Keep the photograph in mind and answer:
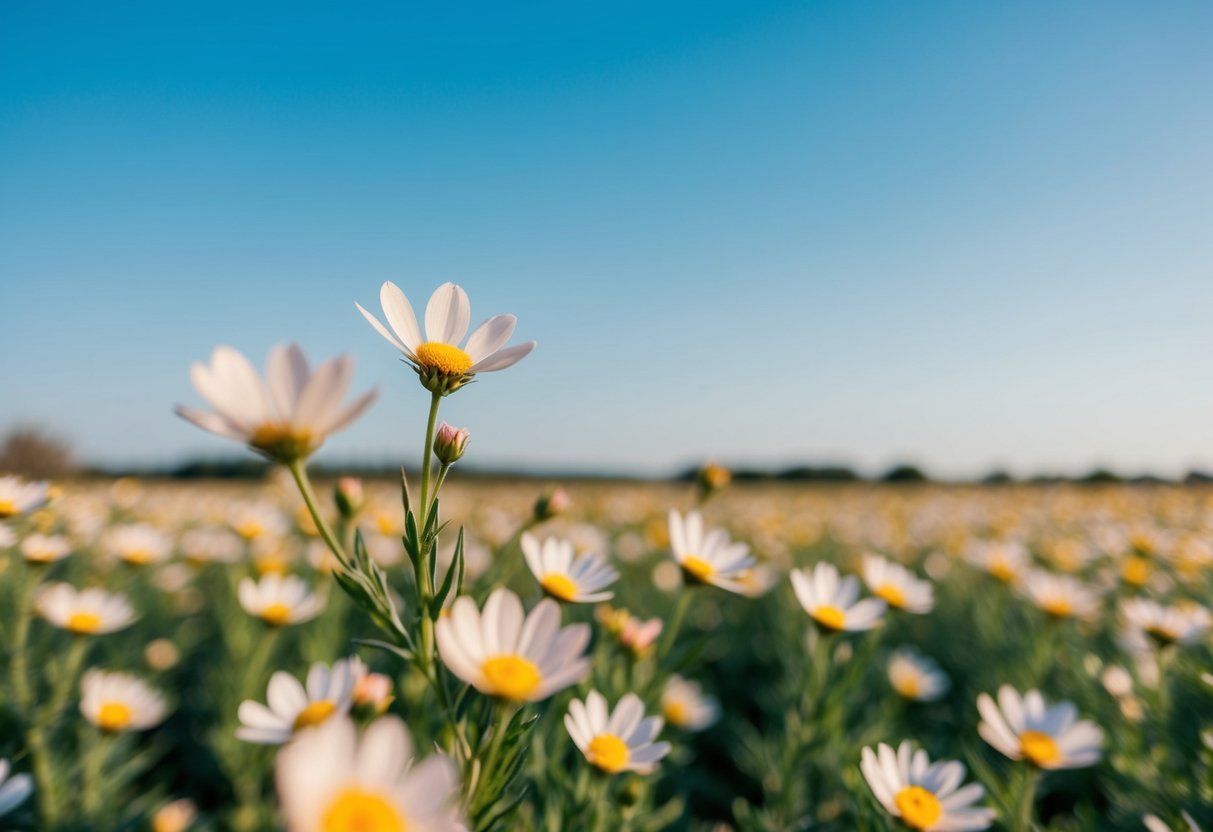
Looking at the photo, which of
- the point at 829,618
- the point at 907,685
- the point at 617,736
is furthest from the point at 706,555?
the point at 907,685

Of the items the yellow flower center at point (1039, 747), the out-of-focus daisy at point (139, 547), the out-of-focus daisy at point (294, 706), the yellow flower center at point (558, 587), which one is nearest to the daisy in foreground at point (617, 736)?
the yellow flower center at point (558, 587)

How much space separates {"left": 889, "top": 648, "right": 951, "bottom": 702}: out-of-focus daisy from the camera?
6.48 feet

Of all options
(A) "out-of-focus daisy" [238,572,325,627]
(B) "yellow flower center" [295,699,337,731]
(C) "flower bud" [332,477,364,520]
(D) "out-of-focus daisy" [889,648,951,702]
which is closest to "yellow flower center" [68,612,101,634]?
(A) "out-of-focus daisy" [238,572,325,627]

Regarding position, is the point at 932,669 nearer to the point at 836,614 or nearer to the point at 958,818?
the point at 836,614

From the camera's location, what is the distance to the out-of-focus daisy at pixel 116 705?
133cm

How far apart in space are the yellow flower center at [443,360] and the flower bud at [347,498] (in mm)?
547

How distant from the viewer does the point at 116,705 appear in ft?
4.53

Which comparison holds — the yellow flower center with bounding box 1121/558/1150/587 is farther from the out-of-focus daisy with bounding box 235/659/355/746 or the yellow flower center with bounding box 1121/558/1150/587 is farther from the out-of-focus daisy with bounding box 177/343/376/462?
the out-of-focus daisy with bounding box 177/343/376/462

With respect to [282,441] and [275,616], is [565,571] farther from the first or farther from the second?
[275,616]

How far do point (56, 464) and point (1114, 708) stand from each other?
15084 millimetres

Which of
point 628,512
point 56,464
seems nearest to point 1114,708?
point 628,512

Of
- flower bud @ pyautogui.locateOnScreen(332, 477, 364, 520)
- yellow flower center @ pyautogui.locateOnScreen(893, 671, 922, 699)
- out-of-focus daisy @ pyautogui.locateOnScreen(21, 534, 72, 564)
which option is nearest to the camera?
flower bud @ pyautogui.locateOnScreen(332, 477, 364, 520)

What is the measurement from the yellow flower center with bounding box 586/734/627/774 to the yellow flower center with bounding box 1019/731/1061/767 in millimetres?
675

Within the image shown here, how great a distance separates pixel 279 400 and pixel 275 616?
1.16 metres
